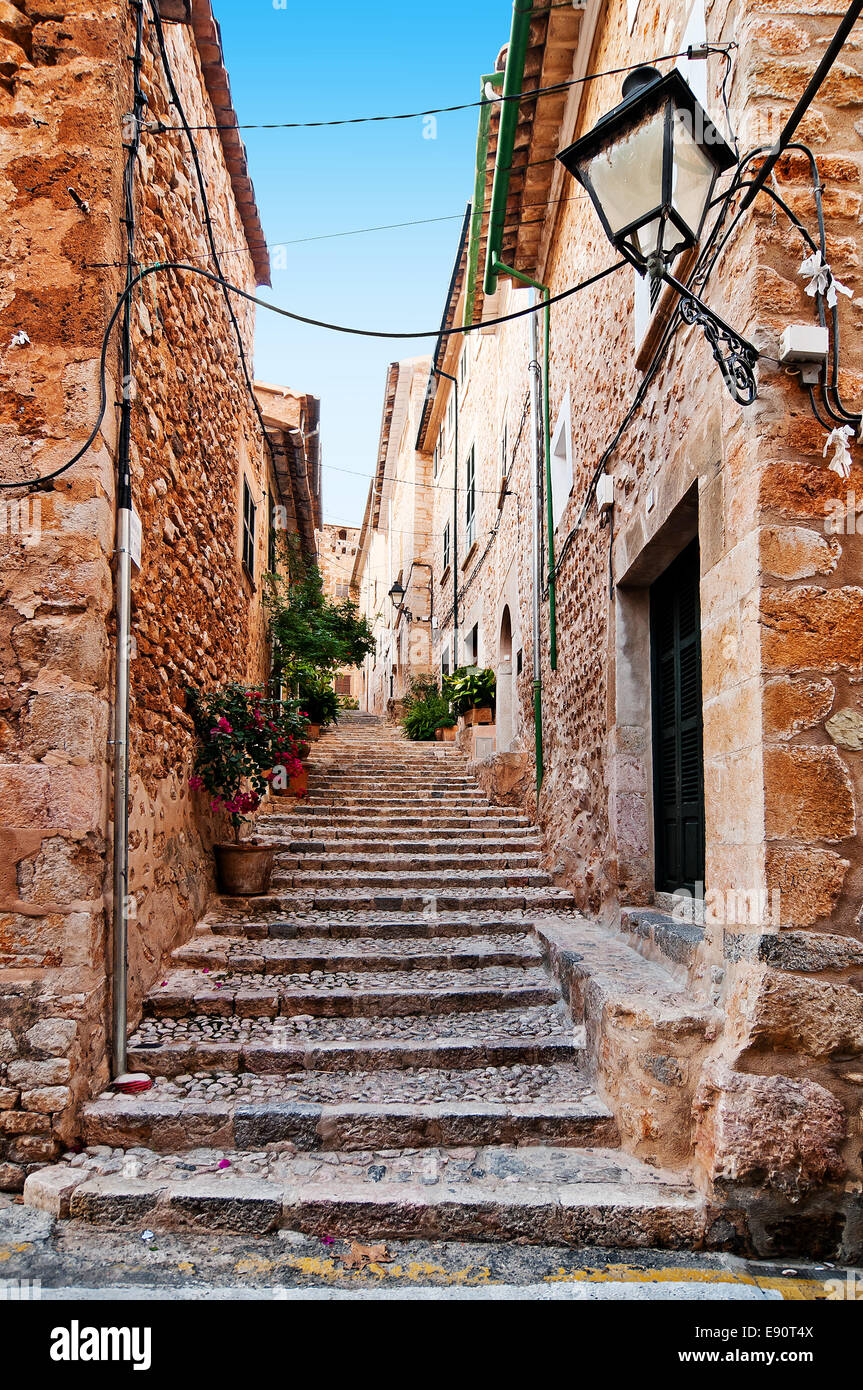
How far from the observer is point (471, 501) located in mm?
13977

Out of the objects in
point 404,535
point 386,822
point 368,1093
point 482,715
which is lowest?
point 368,1093

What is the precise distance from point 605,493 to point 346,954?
3.12 meters

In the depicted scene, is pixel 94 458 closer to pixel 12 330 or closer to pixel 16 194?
pixel 12 330

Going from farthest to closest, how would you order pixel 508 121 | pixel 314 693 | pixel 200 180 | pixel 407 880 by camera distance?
pixel 314 693 → pixel 508 121 → pixel 407 880 → pixel 200 180

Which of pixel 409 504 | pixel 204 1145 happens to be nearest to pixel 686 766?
pixel 204 1145

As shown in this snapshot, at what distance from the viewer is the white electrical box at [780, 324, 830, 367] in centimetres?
279

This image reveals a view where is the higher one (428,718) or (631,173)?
(631,173)

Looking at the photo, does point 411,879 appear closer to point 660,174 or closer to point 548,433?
point 548,433

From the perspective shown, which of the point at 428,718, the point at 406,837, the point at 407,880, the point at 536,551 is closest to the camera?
the point at 407,880

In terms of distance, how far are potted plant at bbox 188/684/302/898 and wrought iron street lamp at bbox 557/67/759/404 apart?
3.46m

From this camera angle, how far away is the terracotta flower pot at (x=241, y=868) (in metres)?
5.64

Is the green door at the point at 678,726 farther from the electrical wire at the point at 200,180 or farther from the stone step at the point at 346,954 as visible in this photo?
the electrical wire at the point at 200,180

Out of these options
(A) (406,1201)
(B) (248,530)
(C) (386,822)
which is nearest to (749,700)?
(A) (406,1201)

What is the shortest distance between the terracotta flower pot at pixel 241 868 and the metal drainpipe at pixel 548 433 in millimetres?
2911
